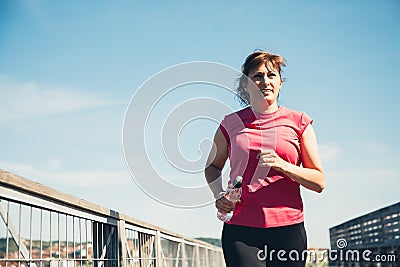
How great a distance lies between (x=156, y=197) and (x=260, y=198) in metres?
0.70

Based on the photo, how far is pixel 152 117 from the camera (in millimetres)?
3422

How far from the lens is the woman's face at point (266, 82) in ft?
9.07

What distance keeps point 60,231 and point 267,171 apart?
1129 millimetres

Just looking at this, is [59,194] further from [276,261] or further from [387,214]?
[387,214]

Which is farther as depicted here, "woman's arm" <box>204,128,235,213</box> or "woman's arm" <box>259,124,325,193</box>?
"woman's arm" <box>204,128,235,213</box>

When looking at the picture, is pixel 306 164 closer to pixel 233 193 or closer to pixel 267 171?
pixel 267 171

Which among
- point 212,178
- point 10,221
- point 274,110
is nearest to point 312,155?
point 274,110

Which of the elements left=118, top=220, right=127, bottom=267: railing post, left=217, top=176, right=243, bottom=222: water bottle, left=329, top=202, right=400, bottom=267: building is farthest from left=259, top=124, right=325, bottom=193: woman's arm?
left=329, top=202, right=400, bottom=267: building

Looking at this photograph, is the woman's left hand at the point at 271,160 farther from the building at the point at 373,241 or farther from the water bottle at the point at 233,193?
the building at the point at 373,241

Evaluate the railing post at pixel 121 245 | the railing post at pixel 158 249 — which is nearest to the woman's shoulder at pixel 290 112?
the railing post at pixel 121 245

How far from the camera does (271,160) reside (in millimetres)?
2461

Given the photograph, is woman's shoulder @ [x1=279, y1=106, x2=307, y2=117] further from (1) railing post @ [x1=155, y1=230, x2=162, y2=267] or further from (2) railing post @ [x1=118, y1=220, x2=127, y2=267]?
(1) railing post @ [x1=155, y1=230, x2=162, y2=267]

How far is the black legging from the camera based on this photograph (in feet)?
8.23

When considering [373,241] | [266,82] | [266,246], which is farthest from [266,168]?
[373,241]
